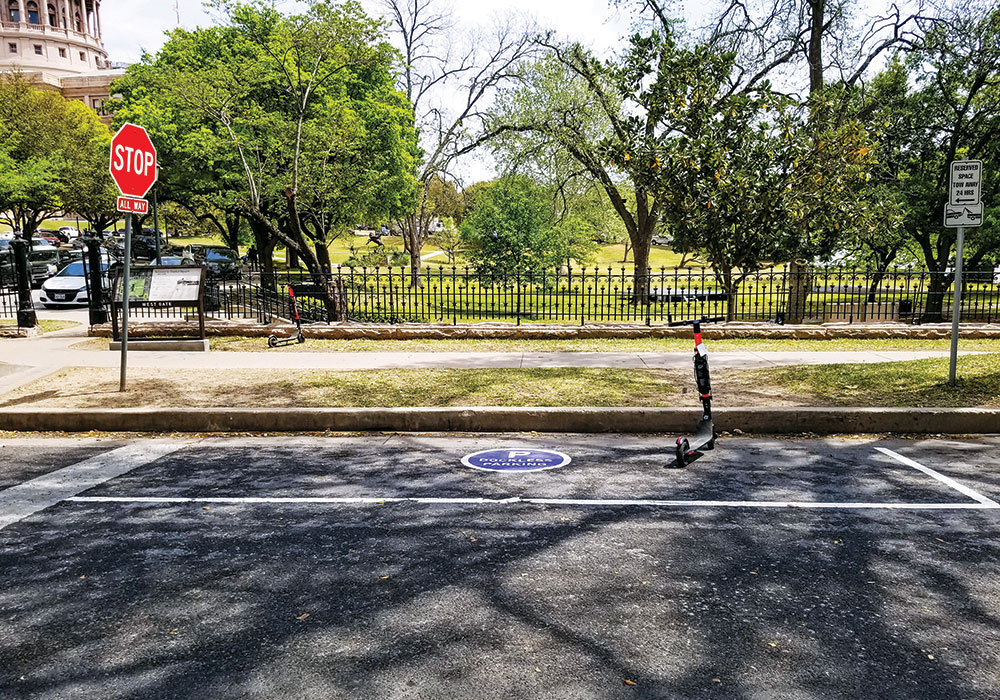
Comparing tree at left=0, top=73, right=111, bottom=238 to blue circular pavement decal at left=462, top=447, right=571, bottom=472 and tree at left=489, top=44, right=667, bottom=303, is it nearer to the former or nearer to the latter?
tree at left=489, top=44, right=667, bottom=303

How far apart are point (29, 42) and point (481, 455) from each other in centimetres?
14191

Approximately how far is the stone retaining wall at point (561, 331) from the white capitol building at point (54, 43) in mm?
113352

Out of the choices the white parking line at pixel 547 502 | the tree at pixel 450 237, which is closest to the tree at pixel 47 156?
the tree at pixel 450 237

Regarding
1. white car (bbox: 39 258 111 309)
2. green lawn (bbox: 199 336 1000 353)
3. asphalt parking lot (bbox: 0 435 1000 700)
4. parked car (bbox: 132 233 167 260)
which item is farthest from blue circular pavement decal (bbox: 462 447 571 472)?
parked car (bbox: 132 233 167 260)

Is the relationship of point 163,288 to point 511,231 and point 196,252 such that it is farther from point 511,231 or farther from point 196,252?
point 196,252

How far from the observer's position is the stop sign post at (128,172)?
9211 mm

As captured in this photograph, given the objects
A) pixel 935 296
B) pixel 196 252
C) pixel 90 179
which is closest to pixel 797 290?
pixel 935 296

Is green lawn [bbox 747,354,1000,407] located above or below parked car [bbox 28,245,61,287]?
below

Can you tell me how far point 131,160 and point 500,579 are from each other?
26.4 ft

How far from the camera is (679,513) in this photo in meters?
5.28

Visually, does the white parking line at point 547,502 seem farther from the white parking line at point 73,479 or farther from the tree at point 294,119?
the tree at point 294,119

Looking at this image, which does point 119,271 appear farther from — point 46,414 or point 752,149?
point 752,149

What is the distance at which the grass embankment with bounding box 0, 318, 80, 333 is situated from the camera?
54.3 ft

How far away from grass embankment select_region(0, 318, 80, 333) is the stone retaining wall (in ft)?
8.07
